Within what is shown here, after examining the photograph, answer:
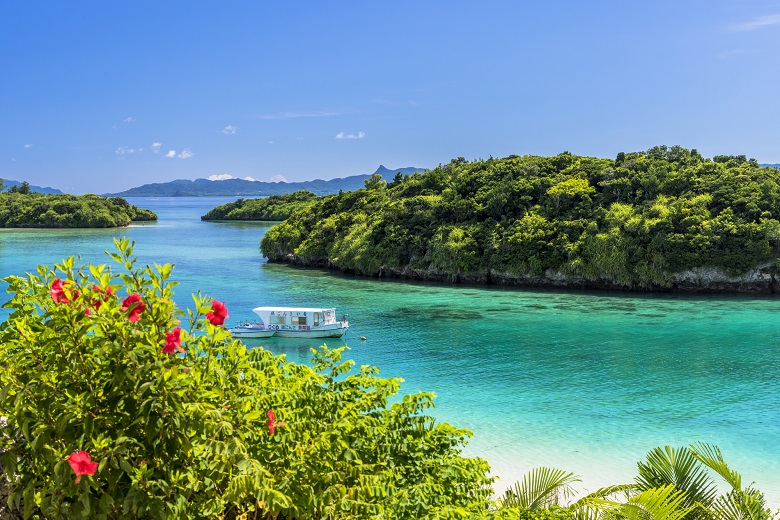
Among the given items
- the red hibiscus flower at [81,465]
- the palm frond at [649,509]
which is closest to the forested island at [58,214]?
the palm frond at [649,509]

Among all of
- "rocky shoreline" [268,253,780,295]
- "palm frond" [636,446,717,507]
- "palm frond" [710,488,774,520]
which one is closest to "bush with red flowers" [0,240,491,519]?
"palm frond" [710,488,774,520]

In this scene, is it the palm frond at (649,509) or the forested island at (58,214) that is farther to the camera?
the forested island at (58,214)

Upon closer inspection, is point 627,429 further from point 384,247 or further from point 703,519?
point 384,247

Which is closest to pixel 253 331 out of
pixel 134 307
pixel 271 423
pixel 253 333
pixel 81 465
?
pixel 253 333

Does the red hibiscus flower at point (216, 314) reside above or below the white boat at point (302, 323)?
above

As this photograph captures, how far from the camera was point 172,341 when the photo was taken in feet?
12.2

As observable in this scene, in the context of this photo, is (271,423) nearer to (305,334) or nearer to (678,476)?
(678,476)

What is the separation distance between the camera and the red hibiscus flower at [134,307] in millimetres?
3760

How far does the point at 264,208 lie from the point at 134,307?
15191 cm

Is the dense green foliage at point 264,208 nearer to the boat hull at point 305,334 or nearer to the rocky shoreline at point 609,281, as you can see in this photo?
the rocky shoreline at point 609,281

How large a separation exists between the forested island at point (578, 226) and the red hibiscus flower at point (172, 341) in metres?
43.9

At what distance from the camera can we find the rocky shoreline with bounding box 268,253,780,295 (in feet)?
138

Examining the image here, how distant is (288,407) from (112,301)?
6.58 feet

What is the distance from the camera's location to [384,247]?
5334 cm
